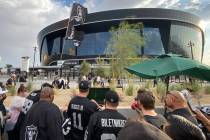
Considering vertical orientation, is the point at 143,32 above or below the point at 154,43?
above

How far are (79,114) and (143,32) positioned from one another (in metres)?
Result: 83.1

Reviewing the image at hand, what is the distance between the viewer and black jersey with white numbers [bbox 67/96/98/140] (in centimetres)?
528

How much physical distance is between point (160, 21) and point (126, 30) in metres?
57.1

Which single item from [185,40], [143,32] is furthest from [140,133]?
[185,40]

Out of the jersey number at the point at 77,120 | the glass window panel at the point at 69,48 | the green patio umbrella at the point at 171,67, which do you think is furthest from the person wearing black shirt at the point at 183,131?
the glass window panel at the point at 69,48

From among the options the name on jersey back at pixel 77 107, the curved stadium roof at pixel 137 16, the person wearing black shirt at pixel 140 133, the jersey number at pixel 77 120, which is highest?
the curved stadium roof at pixel 137 16

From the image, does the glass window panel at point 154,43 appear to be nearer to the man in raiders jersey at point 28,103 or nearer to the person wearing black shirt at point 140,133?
the man in raiders jersey at point 28,103

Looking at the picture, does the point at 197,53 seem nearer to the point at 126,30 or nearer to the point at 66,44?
the point at 66,44

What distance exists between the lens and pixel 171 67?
7.34 meters

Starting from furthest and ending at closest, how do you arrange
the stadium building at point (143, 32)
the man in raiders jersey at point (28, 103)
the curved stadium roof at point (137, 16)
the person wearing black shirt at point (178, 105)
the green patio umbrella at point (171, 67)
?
the stadium building at point (143, 32) < the curved stadium roof at point (137, 16) < the green patio umbrella at point (171, 67) < the man in raiders jersey at point (28, 103) < the person wearing black shirt at point (178, 105)

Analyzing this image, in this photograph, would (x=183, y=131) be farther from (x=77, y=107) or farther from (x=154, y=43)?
(x=154, y=43)

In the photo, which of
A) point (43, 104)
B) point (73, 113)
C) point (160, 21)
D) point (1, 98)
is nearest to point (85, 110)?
point (73, 113)

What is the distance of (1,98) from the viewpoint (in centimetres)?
674

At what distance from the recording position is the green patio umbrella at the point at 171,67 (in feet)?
23.9
